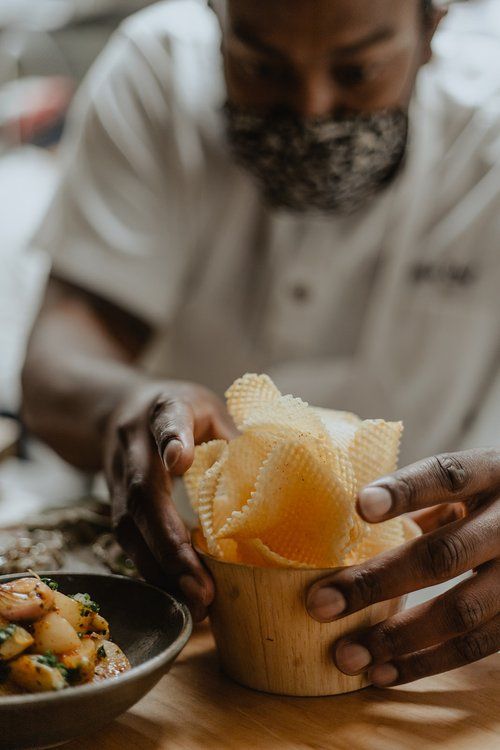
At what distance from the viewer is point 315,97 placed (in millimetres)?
1376

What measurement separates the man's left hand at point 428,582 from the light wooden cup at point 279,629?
0.05ft

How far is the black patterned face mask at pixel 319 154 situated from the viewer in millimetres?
1437

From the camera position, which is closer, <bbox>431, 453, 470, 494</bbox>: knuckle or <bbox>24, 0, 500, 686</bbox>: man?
<bbox>431, 453, 470, 494</bbox>: knuckle

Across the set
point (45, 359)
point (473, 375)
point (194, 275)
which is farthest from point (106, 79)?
point (473, 375)

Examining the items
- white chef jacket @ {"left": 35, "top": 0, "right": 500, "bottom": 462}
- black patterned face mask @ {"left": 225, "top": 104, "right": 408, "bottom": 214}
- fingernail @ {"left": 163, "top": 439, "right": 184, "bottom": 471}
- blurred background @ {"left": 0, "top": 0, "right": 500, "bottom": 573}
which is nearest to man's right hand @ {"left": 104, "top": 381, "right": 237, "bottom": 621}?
fingernail @ {"left": 163, "top": 439, "right": 184, "bottom": 471}

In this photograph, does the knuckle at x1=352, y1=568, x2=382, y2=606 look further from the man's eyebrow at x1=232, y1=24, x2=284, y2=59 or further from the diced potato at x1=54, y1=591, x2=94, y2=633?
the man's eyebrow at x1=232, y1=24, x2=284, y2=59

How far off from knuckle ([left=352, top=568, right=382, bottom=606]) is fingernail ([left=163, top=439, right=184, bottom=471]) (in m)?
0.21

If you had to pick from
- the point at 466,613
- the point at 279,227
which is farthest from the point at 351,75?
the point at 466,613

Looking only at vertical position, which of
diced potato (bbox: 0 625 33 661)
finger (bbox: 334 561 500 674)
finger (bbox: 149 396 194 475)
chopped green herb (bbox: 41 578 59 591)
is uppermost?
finger (bbox: 149 396 194 475)

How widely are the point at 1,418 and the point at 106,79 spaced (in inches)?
55.6

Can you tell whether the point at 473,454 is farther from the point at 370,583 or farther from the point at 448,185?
the point at 448,185

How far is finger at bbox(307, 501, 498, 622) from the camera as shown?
76 cm

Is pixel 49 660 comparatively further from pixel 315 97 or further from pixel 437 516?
pixel 315 97

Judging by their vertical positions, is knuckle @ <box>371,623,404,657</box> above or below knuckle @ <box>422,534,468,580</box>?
below
